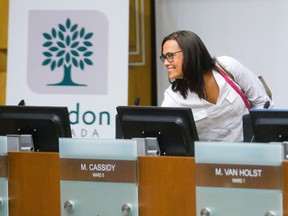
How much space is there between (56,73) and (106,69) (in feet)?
1.37

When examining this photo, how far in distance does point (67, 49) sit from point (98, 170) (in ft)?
10.1

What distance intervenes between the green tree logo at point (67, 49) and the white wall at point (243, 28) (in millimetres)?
796

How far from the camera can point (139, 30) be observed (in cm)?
670

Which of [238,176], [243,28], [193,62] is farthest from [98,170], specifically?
[243,28]

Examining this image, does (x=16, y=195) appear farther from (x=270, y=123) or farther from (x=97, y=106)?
(x=97, y=106)

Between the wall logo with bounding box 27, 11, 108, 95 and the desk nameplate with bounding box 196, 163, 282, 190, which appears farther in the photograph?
the wall logo with bounding box 27, 11, 108, 95

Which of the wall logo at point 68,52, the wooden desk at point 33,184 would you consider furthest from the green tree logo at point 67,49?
the wooden desk at point 33,184

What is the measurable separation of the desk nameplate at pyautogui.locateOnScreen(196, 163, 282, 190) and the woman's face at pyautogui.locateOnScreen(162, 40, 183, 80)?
118 cm

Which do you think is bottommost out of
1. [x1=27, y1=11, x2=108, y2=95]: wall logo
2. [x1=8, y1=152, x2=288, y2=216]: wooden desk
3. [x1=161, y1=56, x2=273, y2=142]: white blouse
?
[x1=8, y1=152, x2=288, y2=216]: wooden desk

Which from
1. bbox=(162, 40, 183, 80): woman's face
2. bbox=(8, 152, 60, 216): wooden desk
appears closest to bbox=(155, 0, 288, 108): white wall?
bbox=(162, 40, 183, 80): woman's face

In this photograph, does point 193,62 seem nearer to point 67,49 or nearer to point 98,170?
point 98,170

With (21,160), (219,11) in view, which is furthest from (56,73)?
(21,160)

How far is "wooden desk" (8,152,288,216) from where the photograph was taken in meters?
3.15

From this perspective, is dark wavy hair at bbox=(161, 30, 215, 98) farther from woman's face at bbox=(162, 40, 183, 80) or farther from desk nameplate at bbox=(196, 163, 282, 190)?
desk nameplate at bbox=(196, 163, 282, 190)
